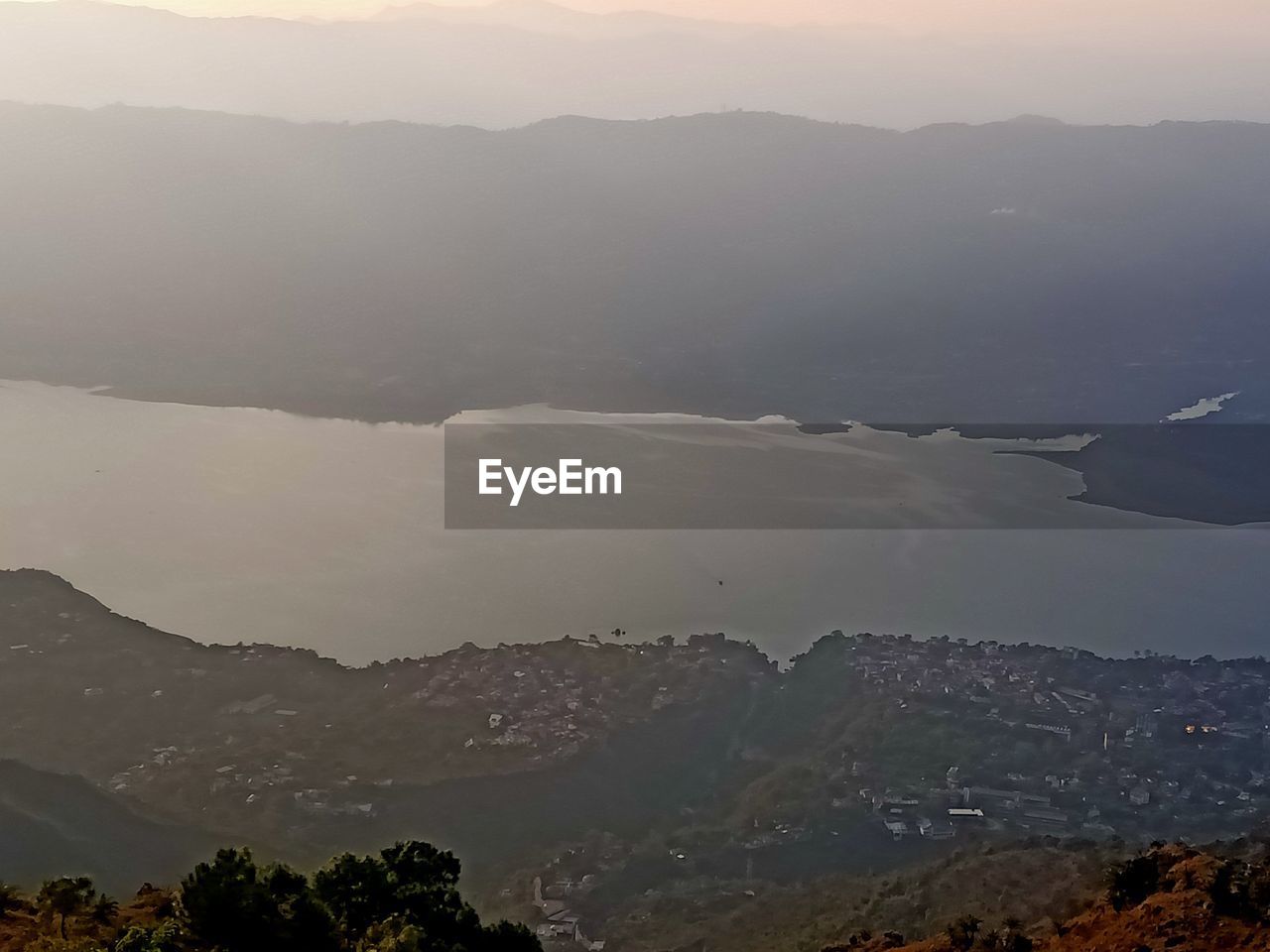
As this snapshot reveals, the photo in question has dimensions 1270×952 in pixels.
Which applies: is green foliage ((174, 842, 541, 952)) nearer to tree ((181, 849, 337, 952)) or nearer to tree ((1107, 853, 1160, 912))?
tree ((181, 849, 337, 952))

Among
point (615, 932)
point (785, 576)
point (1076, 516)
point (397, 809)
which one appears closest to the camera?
point (615, 932)

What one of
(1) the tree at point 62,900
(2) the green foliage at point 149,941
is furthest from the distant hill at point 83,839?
(2) the green foliage at point 149,941

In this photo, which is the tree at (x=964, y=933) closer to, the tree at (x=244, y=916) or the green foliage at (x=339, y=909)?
the green foliage at (x=339, y=909)

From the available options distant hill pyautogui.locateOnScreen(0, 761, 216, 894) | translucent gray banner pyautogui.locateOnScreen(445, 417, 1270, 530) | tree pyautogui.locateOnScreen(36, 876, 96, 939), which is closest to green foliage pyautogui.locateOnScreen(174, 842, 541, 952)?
tree pyautogui.locateOnScreen(36, 876, 96, 939)

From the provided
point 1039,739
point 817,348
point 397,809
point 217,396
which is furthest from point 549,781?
point 817,348

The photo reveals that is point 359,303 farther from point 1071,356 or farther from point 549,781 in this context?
point 549,781

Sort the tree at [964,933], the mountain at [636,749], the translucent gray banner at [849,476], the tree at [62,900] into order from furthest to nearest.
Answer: the translucent gray banner at [849,476]
the mountain at [636,749]
the tree at [964,933]
the tree at [62,900]

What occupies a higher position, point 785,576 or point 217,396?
point 217,396

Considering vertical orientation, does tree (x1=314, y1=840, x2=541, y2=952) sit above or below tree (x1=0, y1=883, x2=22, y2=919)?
above
